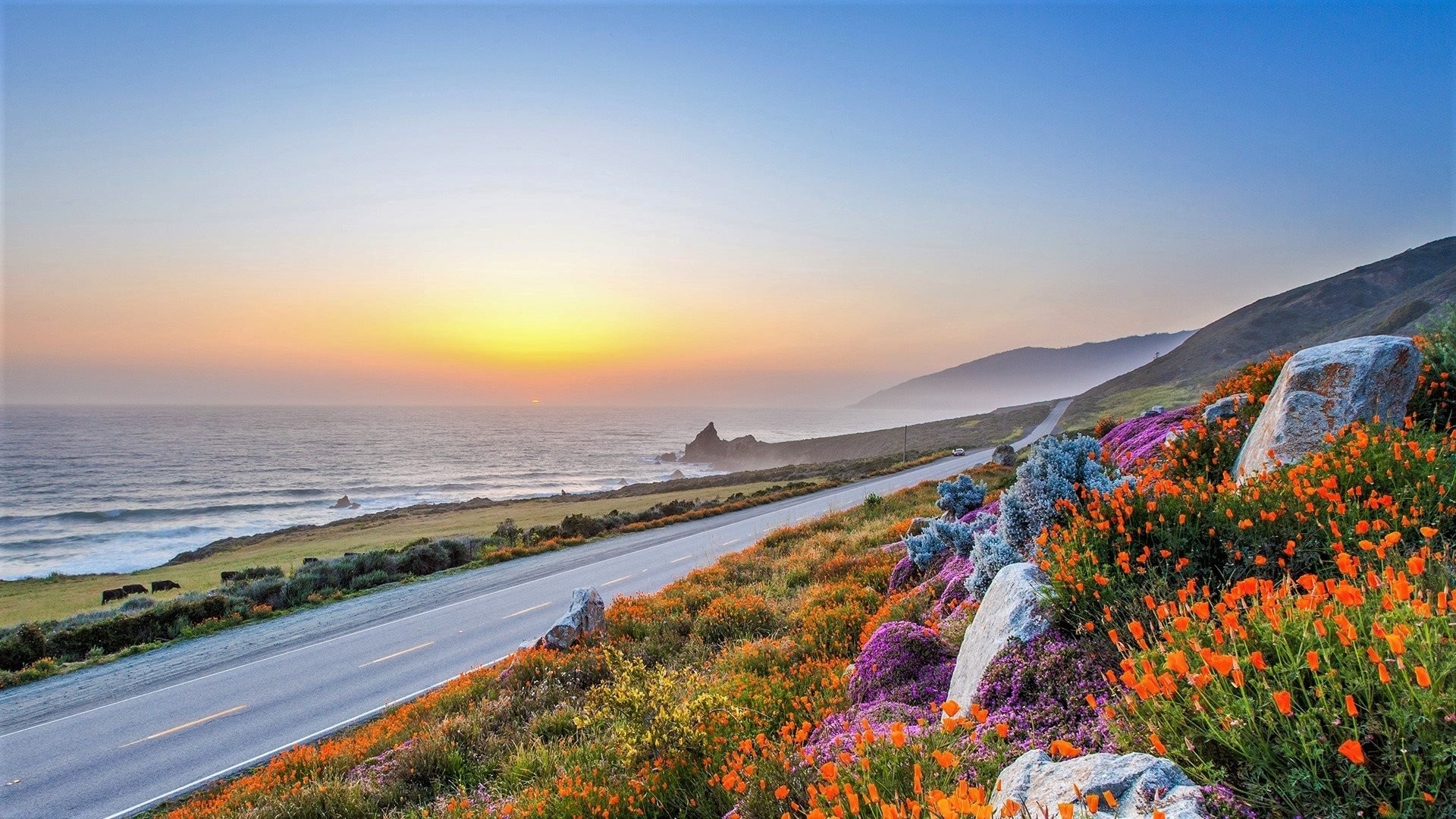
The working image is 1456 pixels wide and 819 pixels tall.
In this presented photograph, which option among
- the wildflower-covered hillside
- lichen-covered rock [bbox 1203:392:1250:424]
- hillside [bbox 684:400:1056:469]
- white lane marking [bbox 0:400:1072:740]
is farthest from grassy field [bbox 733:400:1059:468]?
the wildflower-covered hillside

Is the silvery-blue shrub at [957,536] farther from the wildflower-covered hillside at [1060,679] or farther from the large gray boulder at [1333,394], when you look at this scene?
the large gray boulder at [1333,394]

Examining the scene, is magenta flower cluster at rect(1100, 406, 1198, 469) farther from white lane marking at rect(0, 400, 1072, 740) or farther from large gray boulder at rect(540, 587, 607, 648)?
large gray boulder at rect(540, 587, 607, 648)

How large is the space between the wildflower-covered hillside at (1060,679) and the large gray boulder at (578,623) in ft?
1.40

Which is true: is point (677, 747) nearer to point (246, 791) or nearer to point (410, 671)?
point (246, 791)

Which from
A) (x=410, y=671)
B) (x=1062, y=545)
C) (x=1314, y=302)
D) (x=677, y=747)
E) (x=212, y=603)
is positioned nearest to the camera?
(x=1062, y=545)

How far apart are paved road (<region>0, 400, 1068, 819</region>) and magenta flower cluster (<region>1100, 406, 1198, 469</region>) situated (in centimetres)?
1319

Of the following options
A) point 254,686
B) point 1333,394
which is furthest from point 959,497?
point 254,686

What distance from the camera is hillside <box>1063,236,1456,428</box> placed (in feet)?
354

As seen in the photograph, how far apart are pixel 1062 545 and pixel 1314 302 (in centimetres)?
21674

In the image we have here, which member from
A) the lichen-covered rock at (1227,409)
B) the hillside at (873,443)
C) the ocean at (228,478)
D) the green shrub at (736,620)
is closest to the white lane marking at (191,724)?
the green shrub at (736,620)

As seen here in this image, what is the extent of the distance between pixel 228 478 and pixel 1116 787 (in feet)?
370

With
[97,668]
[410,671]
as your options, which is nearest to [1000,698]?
[410,671]

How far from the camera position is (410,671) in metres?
14.4

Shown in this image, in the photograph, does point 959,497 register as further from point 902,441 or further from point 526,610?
point 902,441
